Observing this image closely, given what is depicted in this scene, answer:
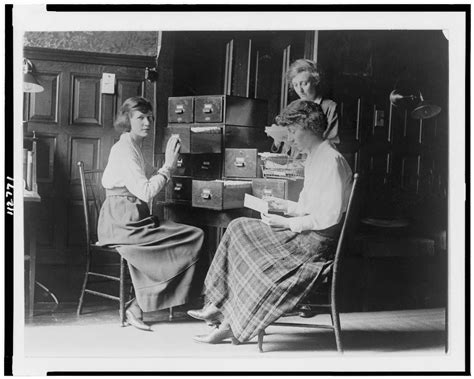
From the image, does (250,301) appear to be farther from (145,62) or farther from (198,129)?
(145,62)

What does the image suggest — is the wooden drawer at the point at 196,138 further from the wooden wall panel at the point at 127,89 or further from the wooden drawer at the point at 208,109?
the wooden wall panel at the point at 127,89

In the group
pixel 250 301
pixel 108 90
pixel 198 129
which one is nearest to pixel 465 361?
pixel 250 301

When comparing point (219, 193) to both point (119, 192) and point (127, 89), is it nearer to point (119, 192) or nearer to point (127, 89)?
point (119, 192)

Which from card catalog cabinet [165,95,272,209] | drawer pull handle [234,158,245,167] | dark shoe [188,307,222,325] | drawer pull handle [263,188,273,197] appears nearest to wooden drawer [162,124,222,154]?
card catalog cabinet [165,95,272,209]

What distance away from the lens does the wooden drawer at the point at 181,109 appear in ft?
11.8

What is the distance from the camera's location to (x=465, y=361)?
3445mm

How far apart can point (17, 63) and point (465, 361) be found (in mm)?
2598

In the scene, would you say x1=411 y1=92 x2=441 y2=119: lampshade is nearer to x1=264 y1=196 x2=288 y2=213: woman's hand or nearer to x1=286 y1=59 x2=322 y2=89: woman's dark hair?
x1=286 y1=59 x2=322 y2=89: woman's dark hair

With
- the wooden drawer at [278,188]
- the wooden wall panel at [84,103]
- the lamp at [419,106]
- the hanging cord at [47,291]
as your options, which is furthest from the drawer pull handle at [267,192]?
the hanging cord at [47,291]

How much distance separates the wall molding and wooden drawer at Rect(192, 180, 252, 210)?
0.67 meters

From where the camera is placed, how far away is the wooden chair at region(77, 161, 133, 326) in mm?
3475

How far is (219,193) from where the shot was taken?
11.4 ft

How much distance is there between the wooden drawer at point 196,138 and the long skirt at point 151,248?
36cm

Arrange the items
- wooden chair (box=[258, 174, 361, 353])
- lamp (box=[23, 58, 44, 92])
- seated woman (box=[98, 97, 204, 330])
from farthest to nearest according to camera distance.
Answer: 1. seated woman (box=[98, 97, 204, 330])
2. lamp (box=[23, 58, 44, 92])
3. wooden chair (box=[258, 174, 361, 353])
